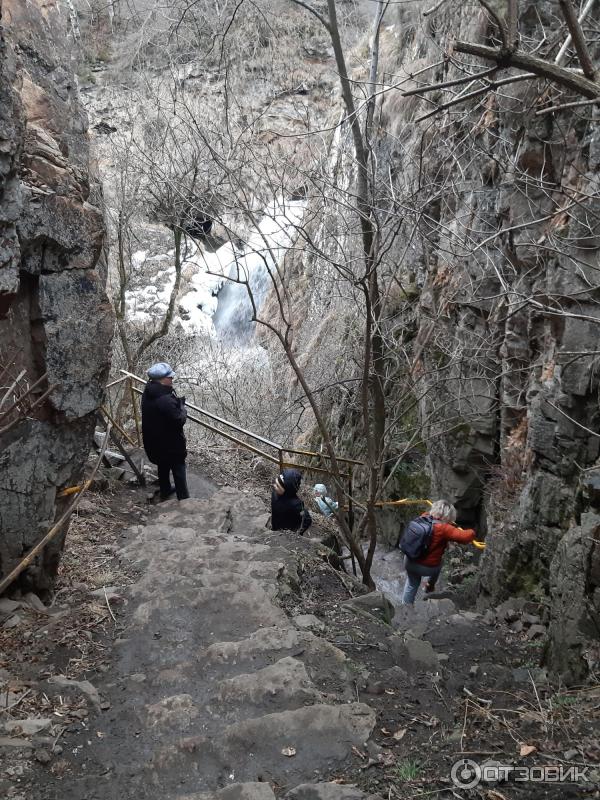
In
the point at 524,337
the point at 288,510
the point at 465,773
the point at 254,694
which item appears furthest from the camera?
the point at 524,337

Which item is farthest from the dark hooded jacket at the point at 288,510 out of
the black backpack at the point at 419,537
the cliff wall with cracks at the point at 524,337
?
the cliff wall with cracks at the point at 524,337

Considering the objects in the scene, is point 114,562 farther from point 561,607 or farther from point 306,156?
point 306,156

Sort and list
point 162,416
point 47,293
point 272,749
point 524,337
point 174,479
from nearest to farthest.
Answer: point 272,749, point 47,293, point 162,416, point 174,479, point 524,337

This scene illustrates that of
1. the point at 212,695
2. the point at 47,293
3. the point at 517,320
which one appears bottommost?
the point at 212,695

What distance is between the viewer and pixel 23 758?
10.7 feet

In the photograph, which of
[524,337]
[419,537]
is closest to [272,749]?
[419,537]

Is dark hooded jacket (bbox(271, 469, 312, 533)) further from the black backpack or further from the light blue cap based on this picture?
the light blue cap

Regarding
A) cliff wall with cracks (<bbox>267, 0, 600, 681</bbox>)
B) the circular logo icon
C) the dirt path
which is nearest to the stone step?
the dirt path

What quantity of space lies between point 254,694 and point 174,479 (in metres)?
4.33

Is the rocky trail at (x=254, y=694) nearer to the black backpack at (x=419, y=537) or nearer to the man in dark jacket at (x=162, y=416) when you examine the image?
the black backpack at (x=419, y=537)

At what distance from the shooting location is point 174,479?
7949 mm

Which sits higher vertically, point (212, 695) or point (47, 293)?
point (47, 293)

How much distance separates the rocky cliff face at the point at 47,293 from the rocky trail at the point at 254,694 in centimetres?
90

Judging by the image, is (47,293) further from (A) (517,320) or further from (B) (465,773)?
(A) (517,320)
